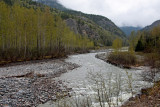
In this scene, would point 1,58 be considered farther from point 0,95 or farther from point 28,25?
point 0,95

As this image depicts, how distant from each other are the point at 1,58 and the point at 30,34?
13784mm

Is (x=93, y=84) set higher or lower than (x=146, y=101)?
lower

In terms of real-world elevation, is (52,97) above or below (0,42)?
below

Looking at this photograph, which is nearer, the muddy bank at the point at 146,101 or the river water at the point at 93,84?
the muddy bank at the point at 146,101

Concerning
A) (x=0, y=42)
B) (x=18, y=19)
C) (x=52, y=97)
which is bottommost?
(x=52, y=97)

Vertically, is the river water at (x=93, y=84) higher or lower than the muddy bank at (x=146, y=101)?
lower

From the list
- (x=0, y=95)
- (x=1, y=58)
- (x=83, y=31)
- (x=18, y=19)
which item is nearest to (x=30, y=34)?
(x=18, y=19)

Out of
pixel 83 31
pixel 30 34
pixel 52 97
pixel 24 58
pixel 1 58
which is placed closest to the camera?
pixel 52 97

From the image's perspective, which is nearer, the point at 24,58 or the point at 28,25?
the point at 24,58

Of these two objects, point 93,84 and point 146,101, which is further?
point 93,84

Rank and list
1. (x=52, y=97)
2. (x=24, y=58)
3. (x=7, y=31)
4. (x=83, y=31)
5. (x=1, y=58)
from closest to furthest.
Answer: (x=52, y=97) → (x=1, y=58) → (x=24, y=58) → (x=7, y=31) → (x=83, y=31)

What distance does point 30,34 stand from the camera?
119 ft

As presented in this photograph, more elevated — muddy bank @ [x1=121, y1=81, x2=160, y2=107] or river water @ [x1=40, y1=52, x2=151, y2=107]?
muddy bank @ [x1=121, y1=81, x2=160, y2=107]

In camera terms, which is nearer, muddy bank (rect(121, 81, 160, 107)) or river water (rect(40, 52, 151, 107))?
muddy bank (rect(121, 81, 160, 107))
